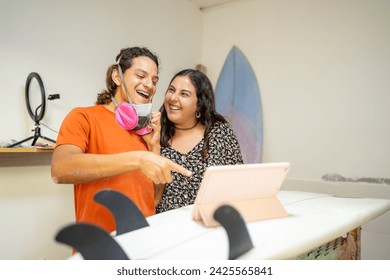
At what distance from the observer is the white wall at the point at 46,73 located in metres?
1.95

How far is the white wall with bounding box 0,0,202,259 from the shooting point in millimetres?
1948

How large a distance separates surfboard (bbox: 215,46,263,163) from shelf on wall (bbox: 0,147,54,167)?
1697 millimetres

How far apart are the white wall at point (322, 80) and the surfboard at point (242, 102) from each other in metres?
0.08

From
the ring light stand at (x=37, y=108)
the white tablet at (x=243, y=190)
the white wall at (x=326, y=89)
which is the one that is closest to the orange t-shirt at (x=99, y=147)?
the white tablet at (x=243, y=190)

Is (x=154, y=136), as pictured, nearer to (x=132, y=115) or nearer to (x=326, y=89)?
(x=132, y=115)

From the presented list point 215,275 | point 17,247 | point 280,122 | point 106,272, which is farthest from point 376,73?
point 17,247

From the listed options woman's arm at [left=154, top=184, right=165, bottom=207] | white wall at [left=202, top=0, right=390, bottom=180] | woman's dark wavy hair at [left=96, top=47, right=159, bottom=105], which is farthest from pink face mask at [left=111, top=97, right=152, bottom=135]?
white wall at [left=202, top=0, right=390, bottom=180]

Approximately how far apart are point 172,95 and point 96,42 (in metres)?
1.16

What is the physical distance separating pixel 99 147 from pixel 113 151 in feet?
0.17

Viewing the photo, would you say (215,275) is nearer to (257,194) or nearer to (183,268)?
(183,268)

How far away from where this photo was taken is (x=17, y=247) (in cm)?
190

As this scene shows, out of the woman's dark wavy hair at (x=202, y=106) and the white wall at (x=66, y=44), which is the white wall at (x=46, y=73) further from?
the woman's dark wavy hair at (x=202, y=106)

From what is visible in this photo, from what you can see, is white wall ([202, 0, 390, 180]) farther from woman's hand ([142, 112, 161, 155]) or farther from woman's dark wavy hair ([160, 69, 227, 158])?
woman's hand ([142, 112, 161, 155])

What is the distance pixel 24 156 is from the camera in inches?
81.2
